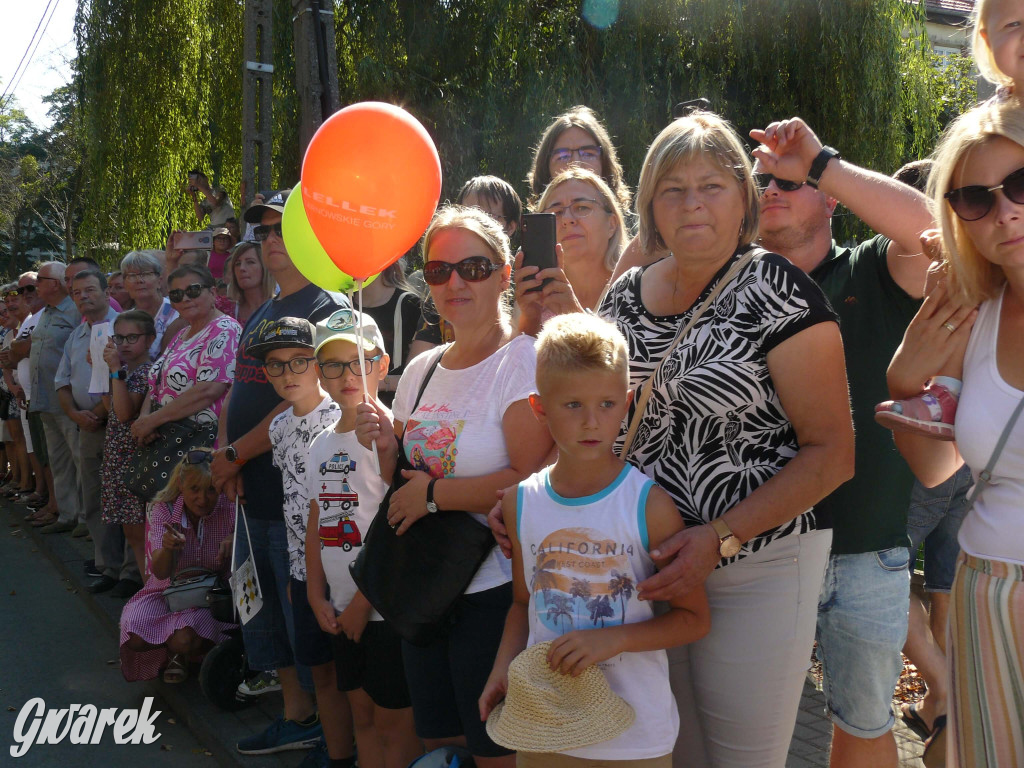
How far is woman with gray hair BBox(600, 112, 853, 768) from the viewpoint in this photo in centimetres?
193

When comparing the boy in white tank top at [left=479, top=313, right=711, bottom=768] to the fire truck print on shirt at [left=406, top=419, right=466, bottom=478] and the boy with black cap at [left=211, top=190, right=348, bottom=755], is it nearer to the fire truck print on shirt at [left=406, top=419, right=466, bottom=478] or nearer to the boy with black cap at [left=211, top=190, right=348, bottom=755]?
the fire truck print on shirt at [left=406, top=419, right=466, bottom=478]

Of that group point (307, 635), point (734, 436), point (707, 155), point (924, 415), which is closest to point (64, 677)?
point (307, 635)

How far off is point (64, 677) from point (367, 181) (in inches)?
155

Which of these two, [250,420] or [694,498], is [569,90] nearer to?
[250,420]

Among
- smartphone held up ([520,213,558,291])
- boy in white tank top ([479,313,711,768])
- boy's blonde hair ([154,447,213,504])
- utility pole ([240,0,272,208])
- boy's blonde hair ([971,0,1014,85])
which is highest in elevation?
utility pole ([240,0,272,208])

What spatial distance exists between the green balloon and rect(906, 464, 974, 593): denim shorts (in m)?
2.43

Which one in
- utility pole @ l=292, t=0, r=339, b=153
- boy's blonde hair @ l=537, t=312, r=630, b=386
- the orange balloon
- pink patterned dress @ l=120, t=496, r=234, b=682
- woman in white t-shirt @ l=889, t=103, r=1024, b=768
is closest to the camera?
woman in white t-shirt @ l=889, t=103, r=1024, b=768

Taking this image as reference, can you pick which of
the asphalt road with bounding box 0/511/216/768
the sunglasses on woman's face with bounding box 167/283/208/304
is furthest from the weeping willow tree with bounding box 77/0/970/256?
the asphalt road with bounding box 0/511/216/768

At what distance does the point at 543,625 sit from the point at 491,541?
497mm

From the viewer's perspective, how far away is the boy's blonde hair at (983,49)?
6.76ft

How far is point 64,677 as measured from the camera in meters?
5.16

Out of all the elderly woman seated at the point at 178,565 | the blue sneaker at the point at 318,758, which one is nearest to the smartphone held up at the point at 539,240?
the blue sneaker at the point at 318,758

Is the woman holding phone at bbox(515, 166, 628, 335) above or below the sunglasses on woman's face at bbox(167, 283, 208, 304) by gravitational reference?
above

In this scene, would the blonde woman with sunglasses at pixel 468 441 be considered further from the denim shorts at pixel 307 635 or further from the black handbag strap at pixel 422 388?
the denim shorts at pixel 307 635
